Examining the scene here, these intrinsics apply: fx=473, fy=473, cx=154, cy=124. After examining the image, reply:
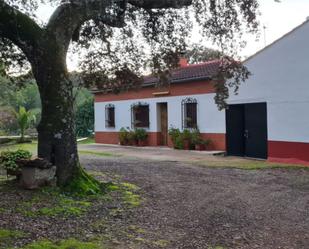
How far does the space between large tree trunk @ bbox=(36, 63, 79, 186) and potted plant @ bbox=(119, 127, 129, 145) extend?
16712 millimetres

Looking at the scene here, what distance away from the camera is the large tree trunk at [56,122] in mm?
8461

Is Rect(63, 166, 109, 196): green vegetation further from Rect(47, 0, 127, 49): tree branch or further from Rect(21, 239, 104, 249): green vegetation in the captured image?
Rect(21, 239, 104, 249): green vegetation

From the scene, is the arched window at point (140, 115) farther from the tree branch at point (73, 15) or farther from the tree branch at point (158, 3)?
the tree branch at point (73, 15)

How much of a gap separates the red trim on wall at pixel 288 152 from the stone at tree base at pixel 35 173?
10.3 metres

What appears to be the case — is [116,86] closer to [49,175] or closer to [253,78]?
[49,175]

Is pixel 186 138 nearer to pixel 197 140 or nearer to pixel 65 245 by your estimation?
pixel 197 140

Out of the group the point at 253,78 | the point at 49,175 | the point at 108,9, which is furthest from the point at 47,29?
the point at 253,78

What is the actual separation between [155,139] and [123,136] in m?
2.26

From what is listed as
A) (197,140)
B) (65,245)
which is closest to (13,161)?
(65,245)

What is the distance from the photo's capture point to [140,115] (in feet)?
82.8

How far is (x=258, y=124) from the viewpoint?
18016 mm

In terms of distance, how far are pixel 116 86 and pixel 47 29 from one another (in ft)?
14.1

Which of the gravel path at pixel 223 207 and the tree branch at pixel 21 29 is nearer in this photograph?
the gravel path at pixel 223 207

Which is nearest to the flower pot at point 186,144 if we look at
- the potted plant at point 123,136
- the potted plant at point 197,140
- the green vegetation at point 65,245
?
the potted plant at point 197,140
